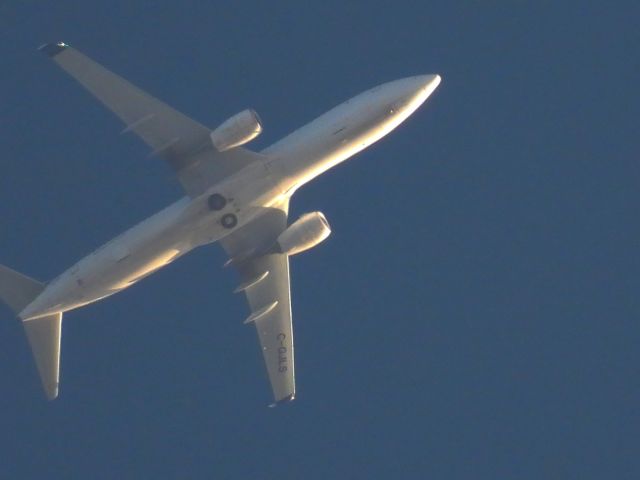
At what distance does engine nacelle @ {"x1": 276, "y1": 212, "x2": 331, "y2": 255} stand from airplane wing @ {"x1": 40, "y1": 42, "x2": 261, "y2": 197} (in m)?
4.13

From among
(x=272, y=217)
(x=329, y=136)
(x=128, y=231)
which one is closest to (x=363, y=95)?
(x=329, y=136)

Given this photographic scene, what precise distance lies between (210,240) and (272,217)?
3816mm

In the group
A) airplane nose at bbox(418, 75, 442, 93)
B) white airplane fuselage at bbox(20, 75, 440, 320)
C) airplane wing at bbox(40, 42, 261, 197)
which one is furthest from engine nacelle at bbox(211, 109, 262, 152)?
airplane nose at bbox(418, 75, 442, 93)

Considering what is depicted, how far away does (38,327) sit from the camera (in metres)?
72.4

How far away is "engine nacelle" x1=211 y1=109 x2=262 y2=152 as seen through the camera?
7038 cm

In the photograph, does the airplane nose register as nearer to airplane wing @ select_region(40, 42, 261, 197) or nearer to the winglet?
airplane wing @ select_region(40, 42, 261, 197)

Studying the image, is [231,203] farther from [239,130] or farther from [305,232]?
[305,232]

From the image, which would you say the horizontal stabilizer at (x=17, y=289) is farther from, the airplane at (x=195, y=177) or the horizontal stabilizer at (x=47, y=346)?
the horizontal stabilizer at (x=47, y=346)

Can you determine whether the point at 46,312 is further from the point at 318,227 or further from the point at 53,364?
the point at 318,227

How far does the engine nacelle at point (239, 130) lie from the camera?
2771 inches

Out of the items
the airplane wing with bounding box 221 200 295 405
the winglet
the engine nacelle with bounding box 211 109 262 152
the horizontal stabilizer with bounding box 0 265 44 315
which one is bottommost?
the airplane wing with bounding box 221 200 295 405

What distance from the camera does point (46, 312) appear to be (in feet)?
235

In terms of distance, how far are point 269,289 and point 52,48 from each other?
57.1 feet

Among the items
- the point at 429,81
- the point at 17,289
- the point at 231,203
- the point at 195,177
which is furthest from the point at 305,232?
the point at 17,289
